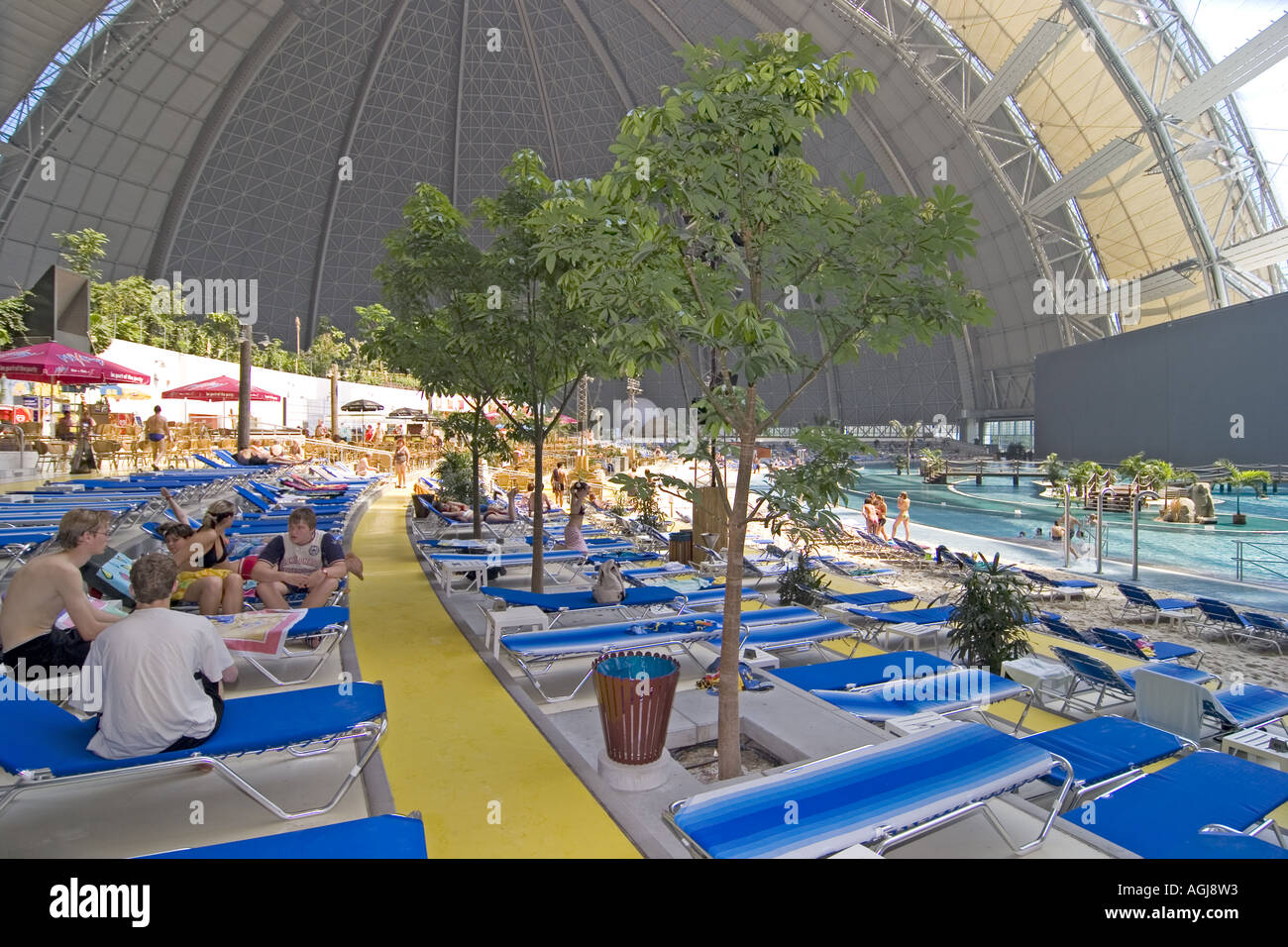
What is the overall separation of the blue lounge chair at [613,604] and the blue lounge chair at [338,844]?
435cm

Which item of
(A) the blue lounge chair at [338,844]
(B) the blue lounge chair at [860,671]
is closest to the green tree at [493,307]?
(B) the blue lounge chair at [860,671]

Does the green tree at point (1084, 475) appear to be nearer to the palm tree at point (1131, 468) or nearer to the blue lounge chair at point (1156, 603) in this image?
the palm tree at point (1131, 468)

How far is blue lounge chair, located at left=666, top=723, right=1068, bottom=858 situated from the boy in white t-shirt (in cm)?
256

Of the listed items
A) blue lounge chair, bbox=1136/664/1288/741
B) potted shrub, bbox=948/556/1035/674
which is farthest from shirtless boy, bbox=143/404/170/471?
blue lounge chair, bbox=1136/664/1288/741

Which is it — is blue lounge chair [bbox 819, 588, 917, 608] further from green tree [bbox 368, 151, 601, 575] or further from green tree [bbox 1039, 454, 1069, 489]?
green tree [bbox 1039, 454, 1069, 489]

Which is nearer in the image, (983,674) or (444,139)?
(983,674)

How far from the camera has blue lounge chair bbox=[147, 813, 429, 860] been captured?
8.95 ft

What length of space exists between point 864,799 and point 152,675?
3636 millimetres

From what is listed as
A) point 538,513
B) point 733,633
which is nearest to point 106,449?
point 538,513

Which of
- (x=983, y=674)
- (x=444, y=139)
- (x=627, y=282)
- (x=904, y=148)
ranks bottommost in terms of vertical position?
(x=983, y=674)

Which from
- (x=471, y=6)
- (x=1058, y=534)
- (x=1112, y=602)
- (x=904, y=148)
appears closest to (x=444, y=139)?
(x=471, y=6)

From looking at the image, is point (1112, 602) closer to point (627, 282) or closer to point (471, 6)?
point (627, 282)
